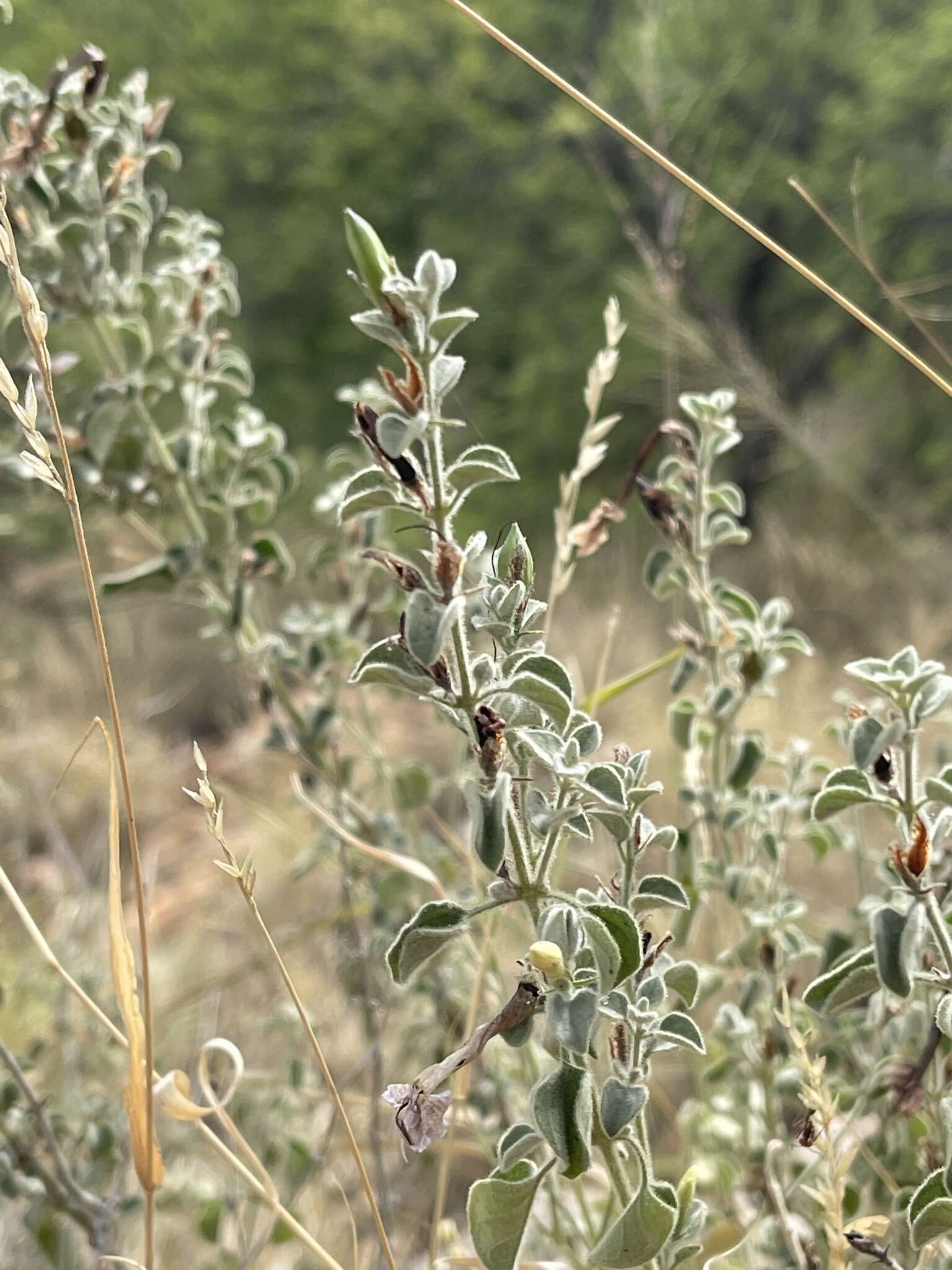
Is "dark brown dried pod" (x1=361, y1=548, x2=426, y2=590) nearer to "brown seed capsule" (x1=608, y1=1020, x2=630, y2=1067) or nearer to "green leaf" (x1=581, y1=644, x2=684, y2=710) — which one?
"brown seed capsule" (x1=608, y1=1020, x2=630, y2=1067)

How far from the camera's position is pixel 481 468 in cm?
32

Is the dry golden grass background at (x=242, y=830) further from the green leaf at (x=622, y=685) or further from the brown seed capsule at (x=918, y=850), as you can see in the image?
the brown seed capsule at (x=918, y=850)

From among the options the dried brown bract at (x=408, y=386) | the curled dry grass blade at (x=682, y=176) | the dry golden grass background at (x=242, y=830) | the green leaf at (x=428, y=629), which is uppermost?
the curled dry grass blade at (x=682, y=176)

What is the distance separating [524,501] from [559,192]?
1021 millimetres

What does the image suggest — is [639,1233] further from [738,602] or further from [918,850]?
[738,602]

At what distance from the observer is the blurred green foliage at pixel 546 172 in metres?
3.00

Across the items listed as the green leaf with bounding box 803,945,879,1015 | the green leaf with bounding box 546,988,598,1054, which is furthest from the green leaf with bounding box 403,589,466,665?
the green leaf with bounding box 803,945,879,1015

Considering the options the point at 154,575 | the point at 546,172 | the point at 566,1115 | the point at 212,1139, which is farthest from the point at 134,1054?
the point at 546,172

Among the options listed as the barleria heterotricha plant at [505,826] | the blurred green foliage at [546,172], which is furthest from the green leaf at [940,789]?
the blurred green foliage at [546,172]

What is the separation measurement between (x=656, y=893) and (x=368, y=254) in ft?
0.75

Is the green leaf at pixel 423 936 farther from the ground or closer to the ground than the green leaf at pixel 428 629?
closer to the ground

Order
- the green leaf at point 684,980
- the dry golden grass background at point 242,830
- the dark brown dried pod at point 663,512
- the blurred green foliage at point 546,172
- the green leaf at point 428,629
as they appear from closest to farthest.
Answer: the green leaf at point 428,629, the green leaf at point 684,980, the dark brown dried pod at point 663,512, the dry golden grass background at point 242,830, the blurred green foliage at point 546,172

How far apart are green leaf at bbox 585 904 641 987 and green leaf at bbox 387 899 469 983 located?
0.14 feet

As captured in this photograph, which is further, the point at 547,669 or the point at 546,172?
the point at 546,172
